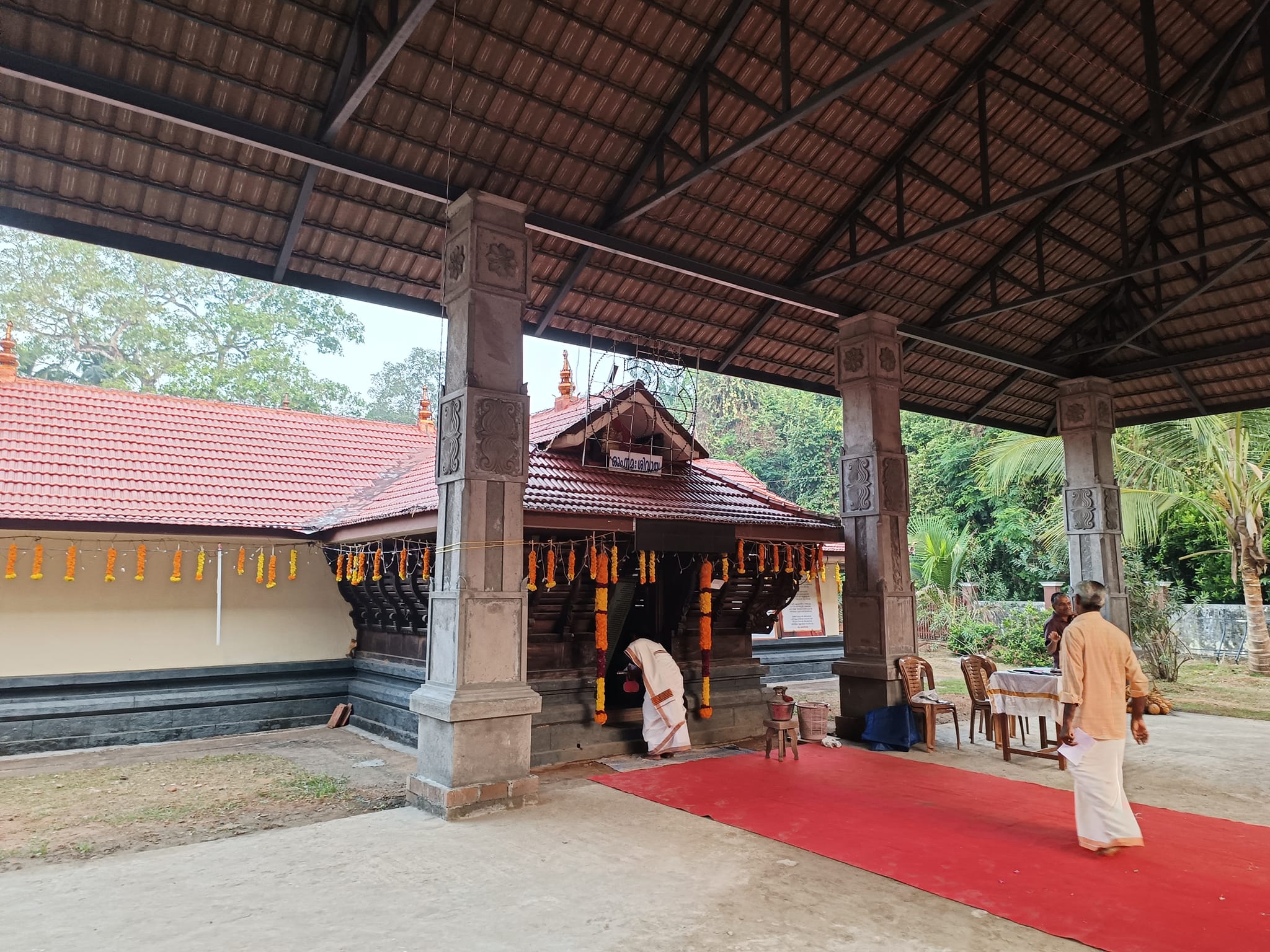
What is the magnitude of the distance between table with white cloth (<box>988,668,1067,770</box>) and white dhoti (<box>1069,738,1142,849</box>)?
2296 millimetres

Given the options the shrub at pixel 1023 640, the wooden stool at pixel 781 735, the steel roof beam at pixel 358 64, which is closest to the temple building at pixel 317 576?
the wooden stool at pixel 781 735

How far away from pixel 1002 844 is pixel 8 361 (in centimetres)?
1186

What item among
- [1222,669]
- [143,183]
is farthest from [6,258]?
[1222,669]

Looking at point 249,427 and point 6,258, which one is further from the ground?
point 6,258

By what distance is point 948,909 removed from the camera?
402 cm

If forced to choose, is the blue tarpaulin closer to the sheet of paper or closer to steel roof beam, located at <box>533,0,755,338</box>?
the sheet of paper

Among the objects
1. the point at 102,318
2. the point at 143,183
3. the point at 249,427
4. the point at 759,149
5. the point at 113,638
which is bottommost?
the point at 113,638

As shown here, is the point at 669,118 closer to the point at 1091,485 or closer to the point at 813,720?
the point at 813,720

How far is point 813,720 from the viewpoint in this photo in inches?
328

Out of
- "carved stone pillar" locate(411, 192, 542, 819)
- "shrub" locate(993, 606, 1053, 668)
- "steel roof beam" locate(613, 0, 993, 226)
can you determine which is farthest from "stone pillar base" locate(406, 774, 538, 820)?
"shrub" locate(993, 606, 1053, 668)

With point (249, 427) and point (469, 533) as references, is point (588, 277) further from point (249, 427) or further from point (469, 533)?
point (249, 427)

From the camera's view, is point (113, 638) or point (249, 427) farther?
point (249, 427)

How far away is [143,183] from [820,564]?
7549 mm

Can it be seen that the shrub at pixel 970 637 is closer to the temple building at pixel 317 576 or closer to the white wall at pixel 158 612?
the temple building at pixel 317 576
